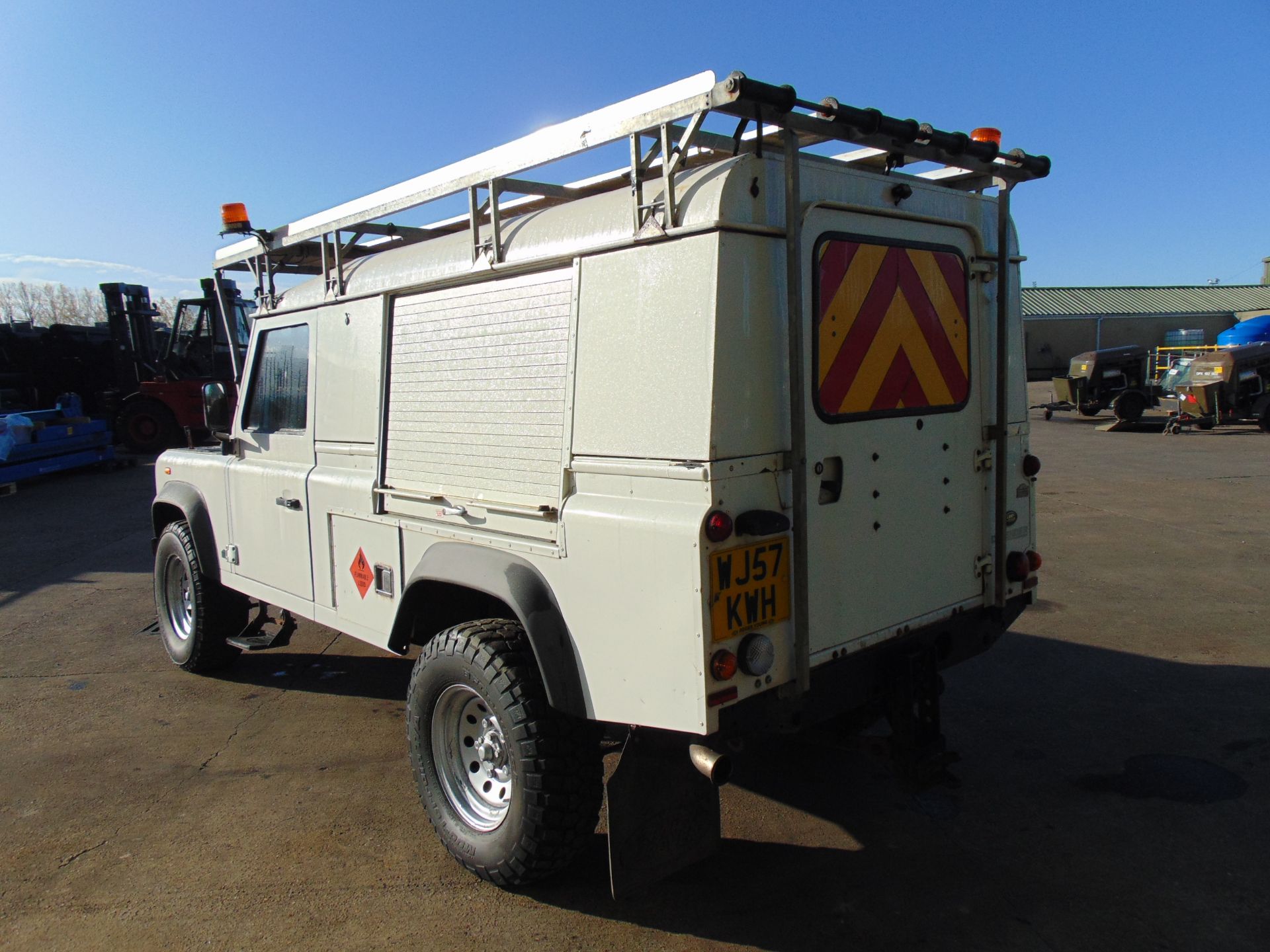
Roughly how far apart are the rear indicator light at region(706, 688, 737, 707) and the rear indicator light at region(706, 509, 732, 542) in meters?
0.44

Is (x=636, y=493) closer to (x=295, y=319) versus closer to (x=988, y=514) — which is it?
(x=988, y=514)

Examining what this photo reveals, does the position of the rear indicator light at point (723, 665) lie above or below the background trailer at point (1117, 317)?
below

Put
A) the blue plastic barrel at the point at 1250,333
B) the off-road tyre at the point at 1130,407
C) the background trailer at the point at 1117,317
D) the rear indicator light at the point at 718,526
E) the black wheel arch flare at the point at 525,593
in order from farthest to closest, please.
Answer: the background trailer at the point at 1117,317 < the blue plastic barrel at the point at 1250,333 < the off-road tyre at the point at 1130,407 < the black wheel arch flare at the point at 525,593 < the rear indicator light at the point at 718,526

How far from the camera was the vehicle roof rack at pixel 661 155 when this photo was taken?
2.46 m

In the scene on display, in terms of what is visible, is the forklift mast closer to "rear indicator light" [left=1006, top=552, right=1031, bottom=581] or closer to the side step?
the side step

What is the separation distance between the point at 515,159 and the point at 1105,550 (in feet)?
22.3

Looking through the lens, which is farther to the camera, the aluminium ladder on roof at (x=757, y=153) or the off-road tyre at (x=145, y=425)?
the off-road tyre at (x=145, y=425)

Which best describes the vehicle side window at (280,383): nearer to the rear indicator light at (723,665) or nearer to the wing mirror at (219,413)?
the wing mirror at (219,413)

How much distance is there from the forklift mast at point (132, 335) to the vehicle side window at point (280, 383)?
15493mm

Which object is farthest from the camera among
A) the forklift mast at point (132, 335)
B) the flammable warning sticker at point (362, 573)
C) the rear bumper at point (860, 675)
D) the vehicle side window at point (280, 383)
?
the forklift mast at point (132, 335)

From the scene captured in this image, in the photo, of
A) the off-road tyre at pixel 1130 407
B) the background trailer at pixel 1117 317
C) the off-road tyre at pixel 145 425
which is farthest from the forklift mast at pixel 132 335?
the background trailer at pixel 1117 317

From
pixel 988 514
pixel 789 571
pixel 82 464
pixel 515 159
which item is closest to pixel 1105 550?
pixel 988 514

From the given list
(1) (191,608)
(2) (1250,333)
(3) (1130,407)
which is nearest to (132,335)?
(1) (191,608)

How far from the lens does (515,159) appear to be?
3008mm
